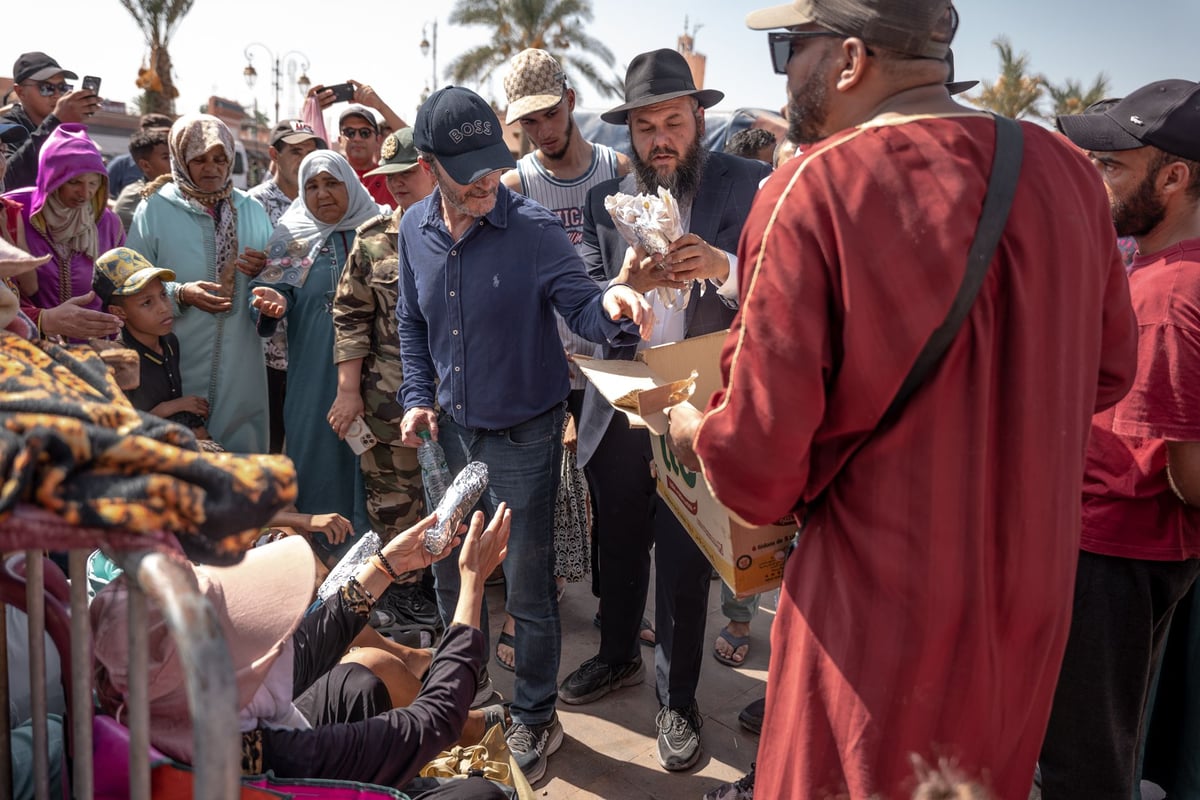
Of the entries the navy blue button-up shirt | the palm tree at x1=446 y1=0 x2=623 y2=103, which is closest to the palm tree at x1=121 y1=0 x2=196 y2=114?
the palm tree at x1=446 y1=0 x2=623 y2=103

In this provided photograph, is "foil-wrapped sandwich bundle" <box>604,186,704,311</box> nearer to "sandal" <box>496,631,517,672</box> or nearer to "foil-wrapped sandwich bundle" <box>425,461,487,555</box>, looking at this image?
"foil-wrapped sandwich bundle" <box>425,461,487,555</box>

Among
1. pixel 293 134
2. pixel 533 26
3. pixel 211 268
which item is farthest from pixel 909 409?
pixel 533 26

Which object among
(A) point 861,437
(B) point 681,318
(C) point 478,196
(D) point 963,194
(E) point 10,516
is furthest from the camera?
(B) point 681,318

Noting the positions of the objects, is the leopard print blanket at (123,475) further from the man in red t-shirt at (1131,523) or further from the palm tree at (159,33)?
the palm tree at (159,33)

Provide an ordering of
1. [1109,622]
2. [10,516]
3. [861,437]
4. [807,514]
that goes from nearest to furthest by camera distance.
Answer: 1. [10,516]
2. [861,437]
3. [807,514]
4. [1109,622]

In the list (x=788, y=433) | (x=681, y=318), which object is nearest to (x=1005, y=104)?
(x=681, y=318)

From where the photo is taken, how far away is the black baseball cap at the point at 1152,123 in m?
2.27

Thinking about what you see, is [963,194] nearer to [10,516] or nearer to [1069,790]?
[10,516]

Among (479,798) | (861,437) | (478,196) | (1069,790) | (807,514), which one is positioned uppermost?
(478,196)

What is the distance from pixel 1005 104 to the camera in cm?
2455

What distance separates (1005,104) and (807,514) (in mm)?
26587

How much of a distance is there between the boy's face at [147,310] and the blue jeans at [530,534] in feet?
5.61

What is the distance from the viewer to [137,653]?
98cm

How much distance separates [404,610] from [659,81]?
2582 mm
